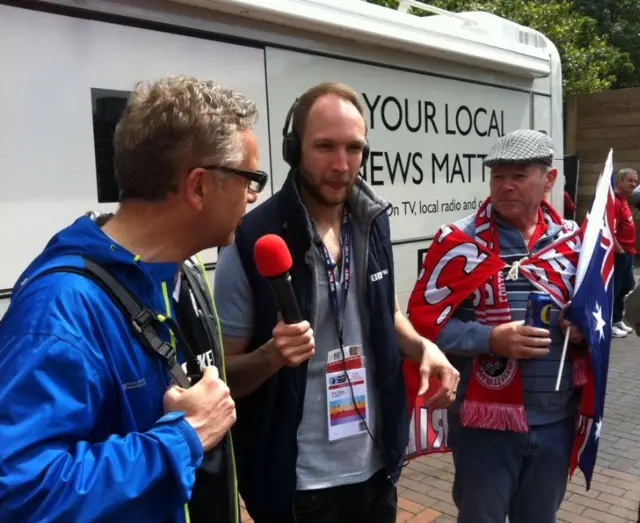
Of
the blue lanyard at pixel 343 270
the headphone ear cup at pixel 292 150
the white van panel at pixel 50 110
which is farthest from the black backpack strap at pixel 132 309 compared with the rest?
the white van panel at pixel 50 110

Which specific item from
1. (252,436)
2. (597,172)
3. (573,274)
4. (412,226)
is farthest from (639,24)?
(252,436)

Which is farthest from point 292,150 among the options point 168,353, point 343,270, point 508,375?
point 508,375

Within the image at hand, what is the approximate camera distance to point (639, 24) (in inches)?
684

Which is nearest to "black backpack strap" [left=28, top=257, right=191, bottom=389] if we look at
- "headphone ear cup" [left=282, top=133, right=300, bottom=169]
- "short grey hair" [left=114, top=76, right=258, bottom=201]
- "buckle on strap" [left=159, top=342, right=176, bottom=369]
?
"buckle on strap" [left=159, top=342, right=176, bottom=369]

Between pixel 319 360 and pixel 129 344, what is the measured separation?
0.81m

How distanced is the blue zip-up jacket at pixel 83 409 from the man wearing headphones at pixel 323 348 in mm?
549

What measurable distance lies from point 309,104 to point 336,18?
62.5 inches

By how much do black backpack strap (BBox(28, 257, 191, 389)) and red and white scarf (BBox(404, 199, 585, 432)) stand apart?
1.43 m

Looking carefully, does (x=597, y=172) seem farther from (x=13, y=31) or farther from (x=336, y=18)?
(x=13, y=31)

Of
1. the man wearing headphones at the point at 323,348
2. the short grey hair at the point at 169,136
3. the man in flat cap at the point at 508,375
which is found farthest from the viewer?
the man in flat cap at the point at 508,375

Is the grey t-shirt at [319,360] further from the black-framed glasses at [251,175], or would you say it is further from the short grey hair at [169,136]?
the short grey hair at [169,136]

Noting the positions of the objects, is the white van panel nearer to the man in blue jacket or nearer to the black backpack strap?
the man in blue jacket

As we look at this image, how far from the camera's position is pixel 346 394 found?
6.36 feet

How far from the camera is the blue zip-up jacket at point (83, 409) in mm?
1001
